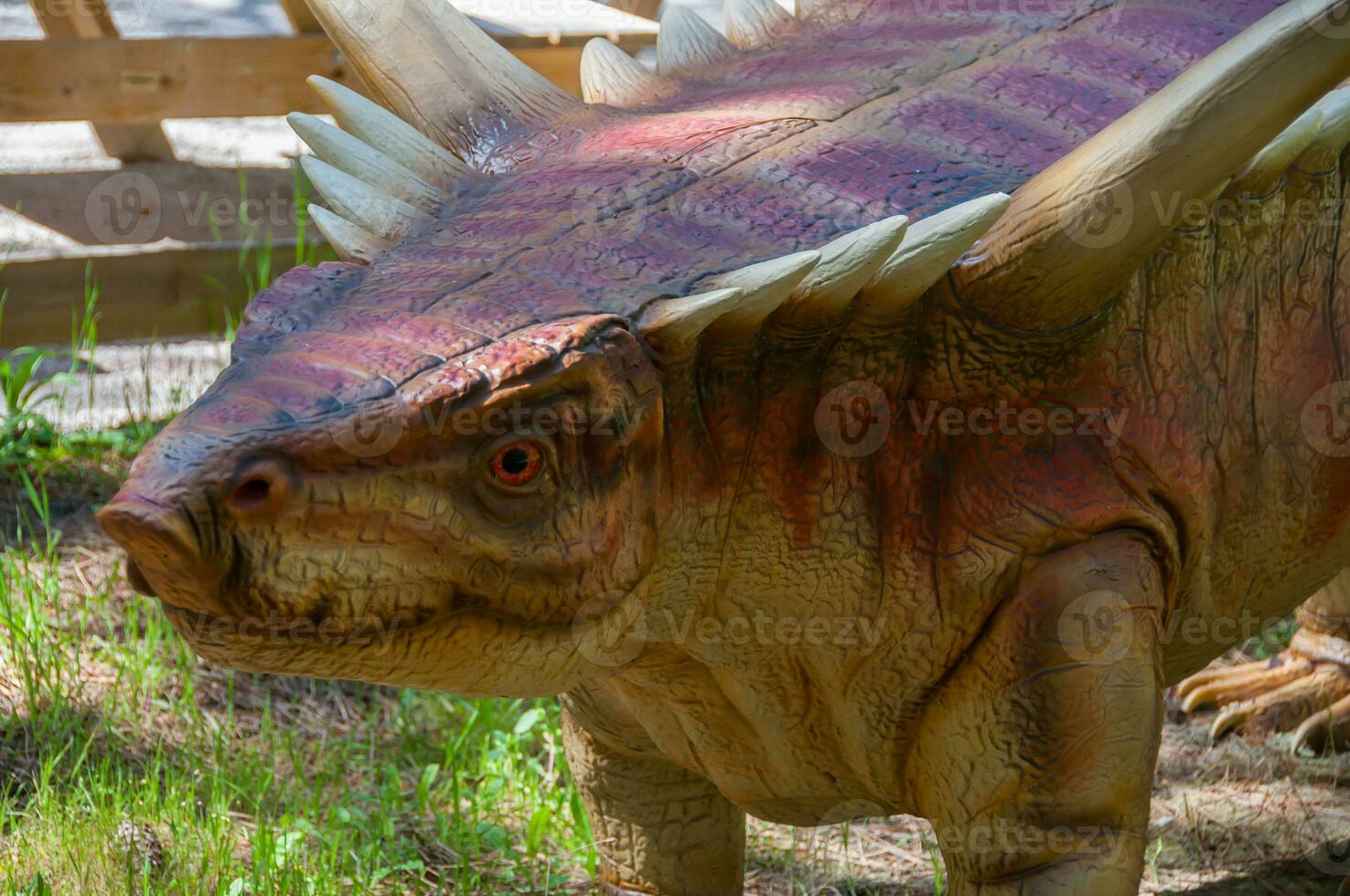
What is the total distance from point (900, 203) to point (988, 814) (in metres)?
0.86

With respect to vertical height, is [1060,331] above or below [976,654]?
above

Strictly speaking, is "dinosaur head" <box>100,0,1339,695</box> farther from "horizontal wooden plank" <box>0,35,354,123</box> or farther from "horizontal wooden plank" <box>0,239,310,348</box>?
"horizontal wooden plank" <box>0,35,354,123</box>

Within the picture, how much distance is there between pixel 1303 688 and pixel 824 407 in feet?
8.60

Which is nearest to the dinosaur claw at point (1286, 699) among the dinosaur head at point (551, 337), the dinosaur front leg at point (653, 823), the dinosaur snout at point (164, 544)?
Result: the dinosaur front leg at point (653, 823)

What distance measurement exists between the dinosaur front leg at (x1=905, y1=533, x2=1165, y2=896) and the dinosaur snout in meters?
1.05

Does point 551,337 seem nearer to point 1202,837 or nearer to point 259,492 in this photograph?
point 259,492

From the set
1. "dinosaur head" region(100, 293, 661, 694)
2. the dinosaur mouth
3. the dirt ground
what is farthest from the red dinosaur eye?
the dirt ground

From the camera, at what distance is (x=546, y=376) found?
5.50ft

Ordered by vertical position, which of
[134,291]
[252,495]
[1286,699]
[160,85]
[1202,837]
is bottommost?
[1202,837]

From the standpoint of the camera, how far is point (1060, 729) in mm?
2037

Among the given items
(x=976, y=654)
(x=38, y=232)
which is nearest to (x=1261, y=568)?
(x=976, y=654)

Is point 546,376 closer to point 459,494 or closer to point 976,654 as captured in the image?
point 459,494

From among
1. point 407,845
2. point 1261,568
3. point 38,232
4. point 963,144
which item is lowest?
point 407,845

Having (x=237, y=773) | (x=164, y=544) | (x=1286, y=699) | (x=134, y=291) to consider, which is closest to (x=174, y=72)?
(x=134, y=291)
